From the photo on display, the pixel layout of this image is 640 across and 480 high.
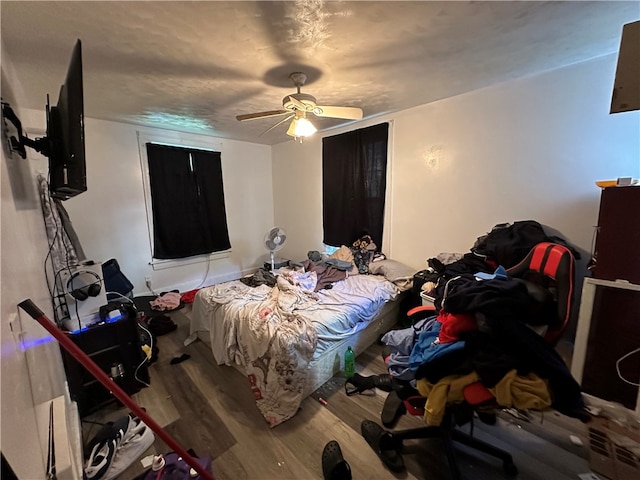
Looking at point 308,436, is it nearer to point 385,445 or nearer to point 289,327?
point 385,445

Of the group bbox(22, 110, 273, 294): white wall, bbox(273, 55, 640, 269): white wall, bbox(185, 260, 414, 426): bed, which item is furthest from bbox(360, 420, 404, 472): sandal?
bbox(22, 110, 273, 294): white wall

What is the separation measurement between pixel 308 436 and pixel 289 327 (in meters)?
0.66

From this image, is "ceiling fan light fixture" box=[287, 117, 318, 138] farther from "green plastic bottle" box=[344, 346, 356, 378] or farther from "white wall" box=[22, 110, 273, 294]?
"white wall" box=[22, 110, 273, 294]

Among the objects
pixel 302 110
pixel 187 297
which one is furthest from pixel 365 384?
pixel 187 297

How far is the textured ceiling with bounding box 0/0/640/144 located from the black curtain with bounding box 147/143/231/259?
46.3 inches

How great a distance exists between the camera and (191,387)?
2.04 meters

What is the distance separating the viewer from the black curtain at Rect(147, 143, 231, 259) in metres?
3.67

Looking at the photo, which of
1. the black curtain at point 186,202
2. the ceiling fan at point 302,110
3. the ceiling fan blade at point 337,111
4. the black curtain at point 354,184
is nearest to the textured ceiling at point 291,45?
the ceiling fan at point 302,110

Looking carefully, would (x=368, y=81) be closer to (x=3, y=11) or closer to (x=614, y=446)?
(x=3, y=11)

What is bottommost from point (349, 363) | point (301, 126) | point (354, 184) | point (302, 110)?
point (349, 363)

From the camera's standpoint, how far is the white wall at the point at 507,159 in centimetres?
201

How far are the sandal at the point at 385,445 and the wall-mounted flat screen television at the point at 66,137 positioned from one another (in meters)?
2.08

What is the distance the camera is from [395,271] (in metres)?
2.98

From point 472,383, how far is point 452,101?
2746mm
